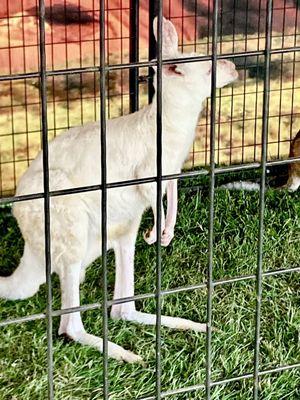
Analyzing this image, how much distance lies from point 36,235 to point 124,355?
0.63 metres

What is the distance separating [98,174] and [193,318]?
858mm

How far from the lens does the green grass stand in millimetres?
4352

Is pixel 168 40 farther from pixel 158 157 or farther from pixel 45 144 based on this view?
pixel 45 144

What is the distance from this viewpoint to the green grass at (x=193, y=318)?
171 inches

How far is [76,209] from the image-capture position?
4.62 meters

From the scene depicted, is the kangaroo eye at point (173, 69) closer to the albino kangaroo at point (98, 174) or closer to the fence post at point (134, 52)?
the albino kangaroo at point (98, 174)

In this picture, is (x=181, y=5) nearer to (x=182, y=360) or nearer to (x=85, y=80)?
(x=85, y=80)

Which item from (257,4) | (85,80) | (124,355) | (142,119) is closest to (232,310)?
(124,355)

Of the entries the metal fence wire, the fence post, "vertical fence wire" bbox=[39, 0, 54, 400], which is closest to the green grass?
the metal fence wire

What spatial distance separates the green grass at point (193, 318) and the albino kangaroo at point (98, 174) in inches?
5.9

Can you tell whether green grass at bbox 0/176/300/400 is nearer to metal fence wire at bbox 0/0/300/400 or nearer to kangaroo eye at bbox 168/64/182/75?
metal fence wire at bbox 0/0/300/400

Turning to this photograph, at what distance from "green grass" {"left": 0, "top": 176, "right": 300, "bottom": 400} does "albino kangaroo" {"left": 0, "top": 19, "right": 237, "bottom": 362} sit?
0.15 metres

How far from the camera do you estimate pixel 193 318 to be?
5023 millimetres

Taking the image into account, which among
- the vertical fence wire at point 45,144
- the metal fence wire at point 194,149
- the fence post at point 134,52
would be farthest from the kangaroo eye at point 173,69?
the fence post at point 134,52
